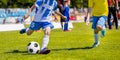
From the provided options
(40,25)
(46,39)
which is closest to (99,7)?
(40,25)

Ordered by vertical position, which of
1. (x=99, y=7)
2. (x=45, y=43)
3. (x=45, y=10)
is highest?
(x=45, y=10)

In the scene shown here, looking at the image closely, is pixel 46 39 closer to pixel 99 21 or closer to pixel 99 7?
pixel 99 21

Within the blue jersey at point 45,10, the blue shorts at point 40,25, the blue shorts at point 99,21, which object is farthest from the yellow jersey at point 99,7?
the blue shorts at point 40,25

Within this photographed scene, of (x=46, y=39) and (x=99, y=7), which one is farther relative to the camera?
(x=99, y=7)

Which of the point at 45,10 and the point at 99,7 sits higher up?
the point at 45,10

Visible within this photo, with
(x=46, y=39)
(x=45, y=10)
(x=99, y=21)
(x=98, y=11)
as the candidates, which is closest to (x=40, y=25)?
(x=45, y=10)

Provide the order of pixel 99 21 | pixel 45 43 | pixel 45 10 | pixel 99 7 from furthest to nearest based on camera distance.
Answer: pixel 99 7 < pixel 99 21 < pixel 45 10 < pixel 45 43

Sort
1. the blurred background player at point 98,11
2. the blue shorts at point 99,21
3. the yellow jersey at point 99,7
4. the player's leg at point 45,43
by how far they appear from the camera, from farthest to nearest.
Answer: the yellow jersey at point 99,7 < the blurred background player at point 98,11 < the blue shorts at point 99,21 < the player's leg at point 45,43

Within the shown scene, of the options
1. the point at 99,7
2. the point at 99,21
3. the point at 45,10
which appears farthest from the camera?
the point at 99,7

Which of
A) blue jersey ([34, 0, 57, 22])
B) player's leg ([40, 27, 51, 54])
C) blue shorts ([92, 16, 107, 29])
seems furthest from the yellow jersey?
player's leg ([40, 27, 51, 54])

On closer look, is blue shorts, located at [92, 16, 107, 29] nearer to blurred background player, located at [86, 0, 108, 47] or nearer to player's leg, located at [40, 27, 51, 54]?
blurred background player, located at [86, 0, 108, 47]

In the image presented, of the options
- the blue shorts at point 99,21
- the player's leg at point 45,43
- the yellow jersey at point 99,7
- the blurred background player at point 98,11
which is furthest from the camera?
the yellow jersey at point 99,7

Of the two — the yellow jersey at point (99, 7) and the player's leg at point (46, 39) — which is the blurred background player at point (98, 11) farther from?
the player's leg at point (46, 39)

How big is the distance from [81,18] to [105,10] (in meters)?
47.8
